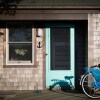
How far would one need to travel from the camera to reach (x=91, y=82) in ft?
40.4

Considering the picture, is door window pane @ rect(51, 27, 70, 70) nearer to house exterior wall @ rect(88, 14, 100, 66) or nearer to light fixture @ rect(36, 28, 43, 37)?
light fixture @ rect(36, 28, 43, 37)

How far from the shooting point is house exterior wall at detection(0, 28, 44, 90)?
13.8m

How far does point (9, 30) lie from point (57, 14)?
214 centimetres

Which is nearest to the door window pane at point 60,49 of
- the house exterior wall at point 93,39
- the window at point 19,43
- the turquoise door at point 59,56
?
the turquoise door at point 59,56

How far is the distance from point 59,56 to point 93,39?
1713 mm

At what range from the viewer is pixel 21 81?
13.8m

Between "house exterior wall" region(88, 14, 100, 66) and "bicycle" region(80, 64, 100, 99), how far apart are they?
593 mm

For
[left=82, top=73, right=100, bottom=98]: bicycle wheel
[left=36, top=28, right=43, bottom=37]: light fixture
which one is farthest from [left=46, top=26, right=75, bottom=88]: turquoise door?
[left=82, top=73, right=100, bottom=98]: bicycle wheel

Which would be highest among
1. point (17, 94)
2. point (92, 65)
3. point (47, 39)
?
point (47, 39)

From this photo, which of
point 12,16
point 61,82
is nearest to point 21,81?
point 61,82

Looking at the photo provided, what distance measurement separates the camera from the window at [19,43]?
551 inches

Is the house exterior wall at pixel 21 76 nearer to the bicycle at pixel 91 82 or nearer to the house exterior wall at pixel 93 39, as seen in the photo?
the house exterior wall at pixel 93 39

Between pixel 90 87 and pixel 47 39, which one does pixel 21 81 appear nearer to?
pixel 47 39

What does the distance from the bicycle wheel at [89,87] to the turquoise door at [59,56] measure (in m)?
1.65
